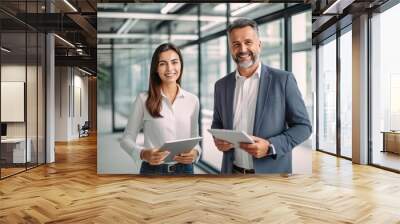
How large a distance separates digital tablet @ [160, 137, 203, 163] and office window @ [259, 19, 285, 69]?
1759 millimetres

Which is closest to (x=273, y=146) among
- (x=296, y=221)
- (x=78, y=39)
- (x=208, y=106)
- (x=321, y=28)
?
(x=208, y=106)

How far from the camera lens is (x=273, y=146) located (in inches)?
239

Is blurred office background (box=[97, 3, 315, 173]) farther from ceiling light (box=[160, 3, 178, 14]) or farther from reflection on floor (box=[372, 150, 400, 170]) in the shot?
reflection on floor (box=[372, 150, 400, 170])

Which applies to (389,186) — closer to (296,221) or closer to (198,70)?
(296,221)

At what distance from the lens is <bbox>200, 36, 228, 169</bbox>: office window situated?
637 cm

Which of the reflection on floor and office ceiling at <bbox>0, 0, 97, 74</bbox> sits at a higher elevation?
office ceiling at <bbox>0, 0, 97, 74</bbox>

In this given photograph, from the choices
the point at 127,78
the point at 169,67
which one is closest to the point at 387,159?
the point at 169,67

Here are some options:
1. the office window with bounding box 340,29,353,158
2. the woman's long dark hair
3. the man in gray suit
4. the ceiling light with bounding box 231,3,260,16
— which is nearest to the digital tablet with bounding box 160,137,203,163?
the man in gray suit

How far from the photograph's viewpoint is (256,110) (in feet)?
20.0

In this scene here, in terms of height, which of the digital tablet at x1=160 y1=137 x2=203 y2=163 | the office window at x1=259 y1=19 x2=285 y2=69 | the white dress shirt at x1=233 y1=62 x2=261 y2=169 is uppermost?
the office window at x1=259 y1=19 x2=285 y2=69

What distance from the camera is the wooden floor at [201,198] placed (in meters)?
4.18

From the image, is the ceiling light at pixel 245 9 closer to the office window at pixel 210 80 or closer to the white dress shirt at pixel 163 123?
the office window at pixel 210 80

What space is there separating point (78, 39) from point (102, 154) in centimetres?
637

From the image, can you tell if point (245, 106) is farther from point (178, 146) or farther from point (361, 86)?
point (361, 86)
